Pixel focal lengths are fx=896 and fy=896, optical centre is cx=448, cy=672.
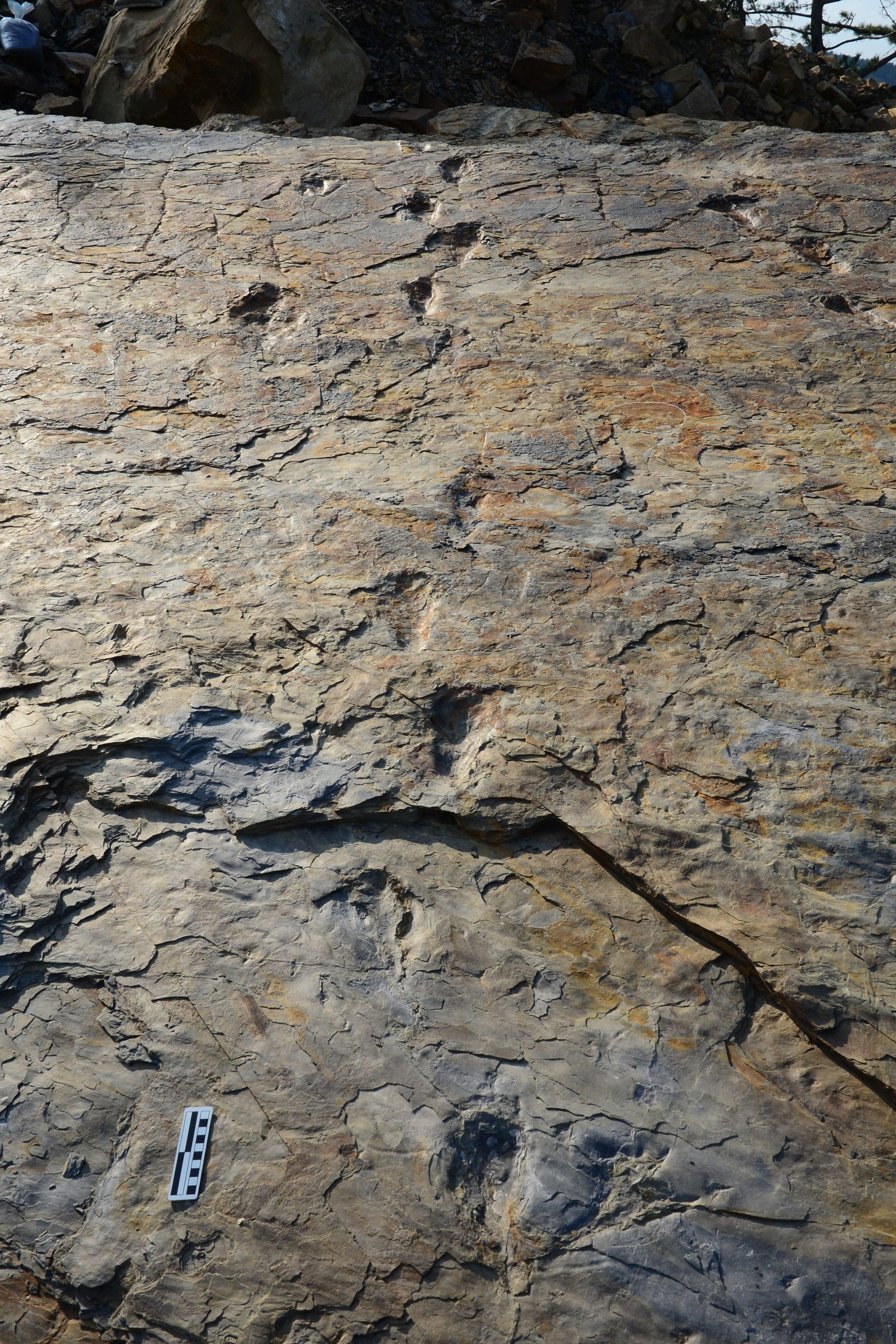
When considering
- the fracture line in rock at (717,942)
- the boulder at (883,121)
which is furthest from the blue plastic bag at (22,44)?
the fracture line in rock at (717,942)

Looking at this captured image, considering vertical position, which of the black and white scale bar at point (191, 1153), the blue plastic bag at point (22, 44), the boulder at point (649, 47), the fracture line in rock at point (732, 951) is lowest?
the black and white scale bar at point (191, 1153)

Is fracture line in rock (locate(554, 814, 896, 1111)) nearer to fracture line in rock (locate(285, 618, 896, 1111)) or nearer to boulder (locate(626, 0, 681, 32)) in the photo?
fracture line in rock (locate(285, 618, 896, 1111))

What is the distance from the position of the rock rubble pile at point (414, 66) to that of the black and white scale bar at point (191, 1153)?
3.31m

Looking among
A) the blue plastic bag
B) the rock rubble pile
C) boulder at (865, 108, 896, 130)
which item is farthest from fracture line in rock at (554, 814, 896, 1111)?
the blue plastic bag

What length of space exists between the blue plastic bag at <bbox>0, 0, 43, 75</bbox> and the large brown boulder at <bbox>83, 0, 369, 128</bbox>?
469 mm

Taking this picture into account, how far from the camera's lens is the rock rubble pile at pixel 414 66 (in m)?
3.56

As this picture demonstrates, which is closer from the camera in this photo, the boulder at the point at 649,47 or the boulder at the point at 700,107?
the boulder at the point at 700,107

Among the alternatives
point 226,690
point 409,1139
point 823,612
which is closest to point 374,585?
point 226,690

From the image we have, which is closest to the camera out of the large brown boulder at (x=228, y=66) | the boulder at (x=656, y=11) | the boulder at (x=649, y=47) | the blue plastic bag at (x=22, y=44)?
the large brown boulder at (x=228, y=66)

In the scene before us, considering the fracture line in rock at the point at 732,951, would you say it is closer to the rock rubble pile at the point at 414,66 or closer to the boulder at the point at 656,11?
the rock rubble pile at the point at 414,66

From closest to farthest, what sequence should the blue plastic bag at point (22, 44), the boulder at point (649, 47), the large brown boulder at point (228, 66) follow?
1. the large brown boulder at point (228, 66)
2. the blue plastic bag at point (22, 44)
3. the boulder at point (649, 47)

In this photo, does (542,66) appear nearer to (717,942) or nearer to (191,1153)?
(717,942)

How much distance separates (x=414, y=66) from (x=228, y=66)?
143 cm

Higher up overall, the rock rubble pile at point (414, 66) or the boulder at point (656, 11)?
the boulder at point (656, 11)
